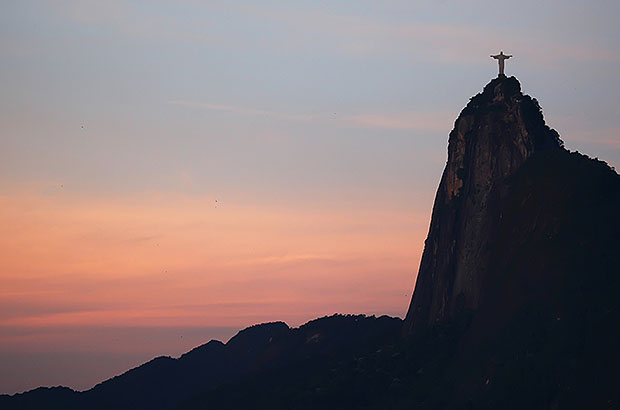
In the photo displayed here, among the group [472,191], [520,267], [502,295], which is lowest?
[502,295]

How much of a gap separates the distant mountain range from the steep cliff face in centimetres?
21

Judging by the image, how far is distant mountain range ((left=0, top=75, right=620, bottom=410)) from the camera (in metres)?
132

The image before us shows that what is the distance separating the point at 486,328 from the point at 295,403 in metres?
37.9

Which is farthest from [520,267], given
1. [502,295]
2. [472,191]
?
[472,191]

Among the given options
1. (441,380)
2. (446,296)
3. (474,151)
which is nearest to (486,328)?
(441,380)

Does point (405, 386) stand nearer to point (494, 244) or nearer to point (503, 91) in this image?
point (494, 244)

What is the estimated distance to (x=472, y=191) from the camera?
174m

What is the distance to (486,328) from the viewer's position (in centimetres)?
15112

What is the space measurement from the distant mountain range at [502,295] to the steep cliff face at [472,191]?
21 cm

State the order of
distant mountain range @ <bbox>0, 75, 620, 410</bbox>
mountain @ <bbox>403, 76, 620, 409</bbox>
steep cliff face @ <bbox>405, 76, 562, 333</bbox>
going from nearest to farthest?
1. mountain @ <bbox>403, 76, 620, 409</bbox>
2. distant mountain range @ <bbox>0, 75, 620, 410</bbox>
3. steep cliff face @ <bbox>405, 76, 562, 333</bbox>

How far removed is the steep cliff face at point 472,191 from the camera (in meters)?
168

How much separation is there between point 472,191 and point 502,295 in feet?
88.2

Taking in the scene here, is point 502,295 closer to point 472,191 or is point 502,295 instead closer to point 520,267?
point 520,267

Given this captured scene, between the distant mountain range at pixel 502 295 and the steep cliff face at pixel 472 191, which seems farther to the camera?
the steep cliff face at pixel 472 191
